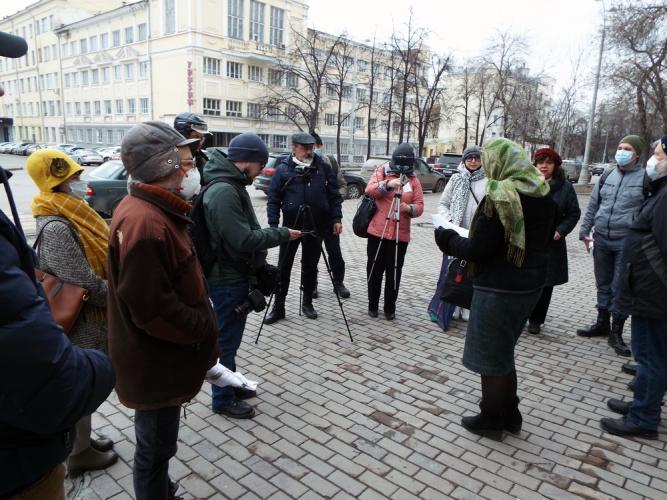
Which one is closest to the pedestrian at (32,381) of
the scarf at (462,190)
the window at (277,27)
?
the scarf at (462,190)

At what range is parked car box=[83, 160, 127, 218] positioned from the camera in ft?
36.7

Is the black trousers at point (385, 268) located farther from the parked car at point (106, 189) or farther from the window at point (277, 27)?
the window at point (277, 27)

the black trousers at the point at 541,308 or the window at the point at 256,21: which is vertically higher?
the window at the point at 256,21

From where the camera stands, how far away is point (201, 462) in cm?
289

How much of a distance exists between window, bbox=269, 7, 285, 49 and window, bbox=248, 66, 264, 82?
312 centimetres

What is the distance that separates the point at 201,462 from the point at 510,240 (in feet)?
7.41

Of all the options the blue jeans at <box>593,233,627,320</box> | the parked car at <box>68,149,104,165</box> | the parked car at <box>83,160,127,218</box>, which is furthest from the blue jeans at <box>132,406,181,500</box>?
the parked car at <box>68,149,104,165</box>

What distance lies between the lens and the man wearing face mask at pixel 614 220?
469 centimetres

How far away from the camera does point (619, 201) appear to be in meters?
4.75

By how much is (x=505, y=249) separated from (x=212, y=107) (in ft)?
143

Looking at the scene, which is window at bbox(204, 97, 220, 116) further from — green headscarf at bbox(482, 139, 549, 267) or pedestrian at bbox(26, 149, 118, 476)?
green headscarf at bbox(482, 139, 549, 267)

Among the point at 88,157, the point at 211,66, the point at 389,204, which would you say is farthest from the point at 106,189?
the point at 211,66

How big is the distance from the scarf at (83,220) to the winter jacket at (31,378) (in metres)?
1.23

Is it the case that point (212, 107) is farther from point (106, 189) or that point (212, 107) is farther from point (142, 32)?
point (106, 189)
